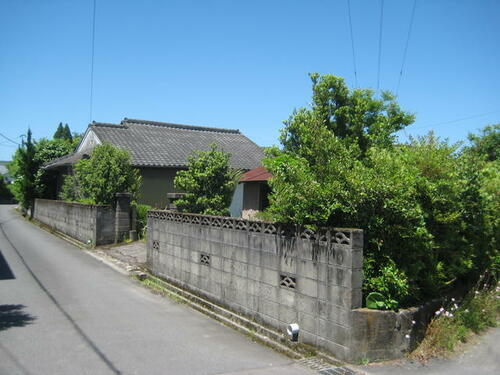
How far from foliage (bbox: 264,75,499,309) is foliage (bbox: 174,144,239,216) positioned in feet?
12.0

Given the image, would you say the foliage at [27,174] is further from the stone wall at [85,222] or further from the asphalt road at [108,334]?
the asphalt road at [108,334]

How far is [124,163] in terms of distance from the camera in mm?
15633

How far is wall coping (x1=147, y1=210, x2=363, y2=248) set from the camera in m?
5.21

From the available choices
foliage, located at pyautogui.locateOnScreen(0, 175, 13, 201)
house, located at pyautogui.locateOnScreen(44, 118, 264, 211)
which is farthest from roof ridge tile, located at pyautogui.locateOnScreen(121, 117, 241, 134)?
foliage, located at pyautogui.locateOnScreen(0, 175, 13, 201)

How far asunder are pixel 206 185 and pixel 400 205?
5857 millimetres

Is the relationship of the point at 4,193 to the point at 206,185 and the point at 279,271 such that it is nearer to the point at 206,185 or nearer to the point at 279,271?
the point at 206,185

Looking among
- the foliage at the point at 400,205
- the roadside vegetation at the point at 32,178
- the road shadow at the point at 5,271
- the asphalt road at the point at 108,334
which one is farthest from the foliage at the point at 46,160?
the foliage at the point at 400,205

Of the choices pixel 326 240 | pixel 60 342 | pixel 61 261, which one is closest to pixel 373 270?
pixel 326 240

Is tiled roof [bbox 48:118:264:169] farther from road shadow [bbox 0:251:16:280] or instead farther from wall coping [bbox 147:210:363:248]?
wall coping [bbox 147:210:363:248]

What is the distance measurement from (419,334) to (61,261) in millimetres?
10830

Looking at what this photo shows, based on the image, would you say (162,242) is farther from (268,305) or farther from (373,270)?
(373,270)

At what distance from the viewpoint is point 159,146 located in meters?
22.1

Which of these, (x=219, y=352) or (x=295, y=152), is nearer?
(x=219, y=352)

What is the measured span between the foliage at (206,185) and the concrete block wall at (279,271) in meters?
0.98
